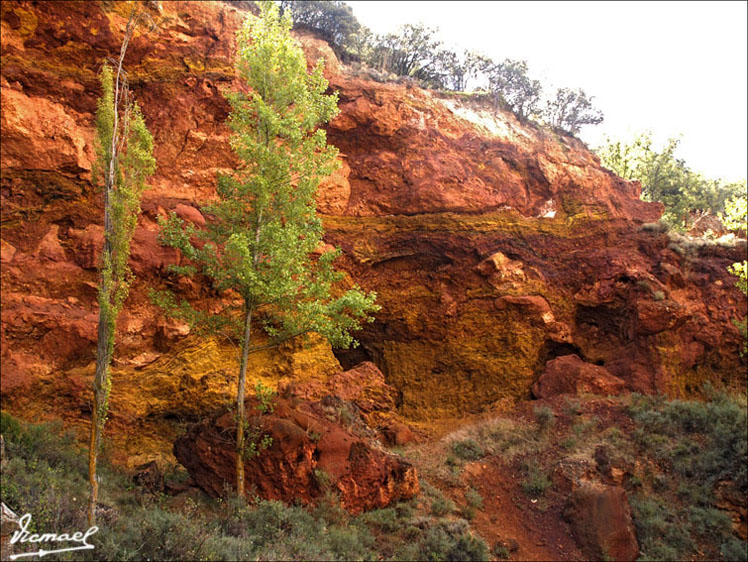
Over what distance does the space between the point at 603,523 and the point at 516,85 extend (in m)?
24.3

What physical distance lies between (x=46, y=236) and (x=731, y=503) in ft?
61.6

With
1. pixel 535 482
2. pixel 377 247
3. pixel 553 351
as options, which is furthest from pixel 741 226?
pixel 377 247

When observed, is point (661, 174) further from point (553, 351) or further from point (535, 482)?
point (535, 482)

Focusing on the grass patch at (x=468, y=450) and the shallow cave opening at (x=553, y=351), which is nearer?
the grass patch at (x=468, y=450)

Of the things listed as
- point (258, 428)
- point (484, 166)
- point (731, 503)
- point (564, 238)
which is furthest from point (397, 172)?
point (731, 503)

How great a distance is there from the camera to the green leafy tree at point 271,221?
9344mm

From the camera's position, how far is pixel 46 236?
12727mm

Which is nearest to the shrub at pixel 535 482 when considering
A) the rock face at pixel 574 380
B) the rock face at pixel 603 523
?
the rock face at pixel 603 523

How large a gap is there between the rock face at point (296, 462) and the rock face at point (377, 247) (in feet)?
10.9

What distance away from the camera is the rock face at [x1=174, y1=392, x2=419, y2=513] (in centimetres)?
919

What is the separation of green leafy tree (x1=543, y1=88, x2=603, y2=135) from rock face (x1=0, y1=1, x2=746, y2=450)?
7.12 m

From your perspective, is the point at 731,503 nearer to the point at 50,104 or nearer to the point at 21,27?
the point at 50,104

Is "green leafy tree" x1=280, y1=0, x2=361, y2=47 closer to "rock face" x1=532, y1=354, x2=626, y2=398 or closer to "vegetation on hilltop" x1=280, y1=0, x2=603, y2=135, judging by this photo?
"vegetation on hilltop" x1=280, y1=0, x2=603, y2=135

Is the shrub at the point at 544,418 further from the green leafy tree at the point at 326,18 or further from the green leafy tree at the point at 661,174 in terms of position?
the green leafy tree at the point at 661,174
